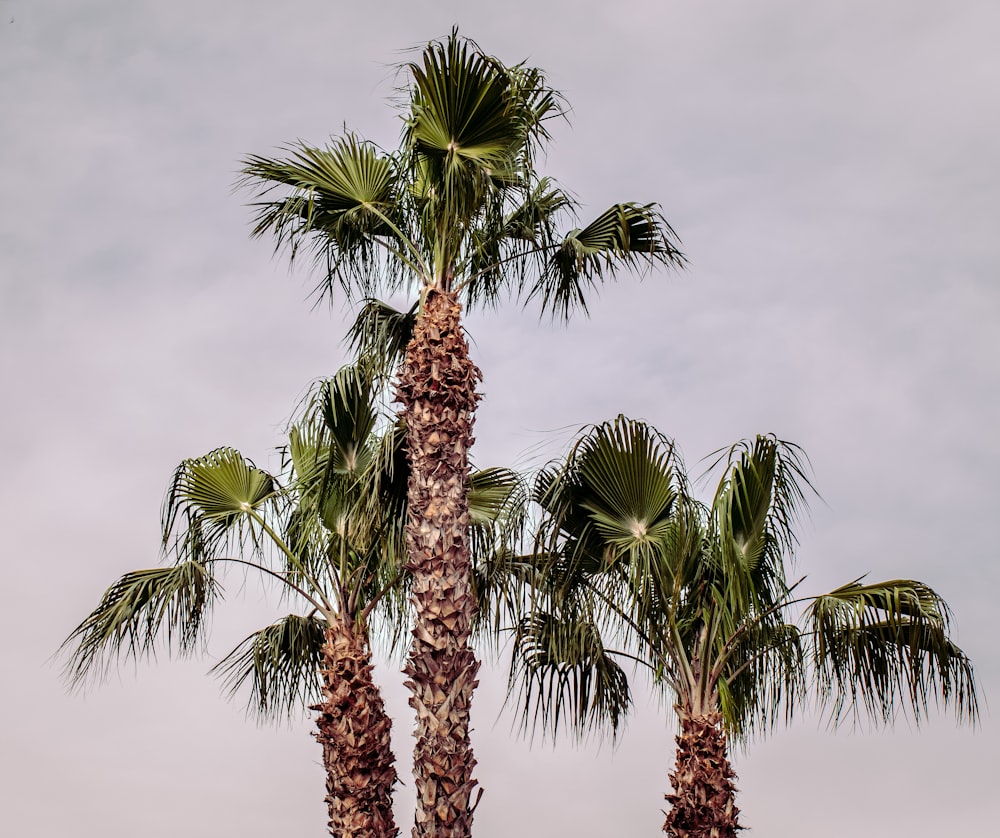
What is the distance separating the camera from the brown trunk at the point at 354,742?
38.7 feet

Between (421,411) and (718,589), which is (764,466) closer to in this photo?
(718,589)

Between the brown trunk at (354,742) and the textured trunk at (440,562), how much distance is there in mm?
2294

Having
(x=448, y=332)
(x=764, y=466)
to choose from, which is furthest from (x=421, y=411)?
(x=764, y=466)

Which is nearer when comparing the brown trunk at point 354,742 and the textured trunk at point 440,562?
the textured trunk at point 440,562

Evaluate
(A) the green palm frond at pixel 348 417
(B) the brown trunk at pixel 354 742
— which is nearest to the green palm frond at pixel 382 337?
(A) the green palm frond at pixel 348 417

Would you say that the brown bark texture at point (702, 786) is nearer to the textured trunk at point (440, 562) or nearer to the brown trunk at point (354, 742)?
the textured trunk at point (440, 562)

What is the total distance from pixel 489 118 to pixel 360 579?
4.71 m

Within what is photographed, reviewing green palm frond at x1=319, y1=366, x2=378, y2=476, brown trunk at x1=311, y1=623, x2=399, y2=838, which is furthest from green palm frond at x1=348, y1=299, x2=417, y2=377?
brown trunk at x1=311, y1=623, x2=399, y2=838

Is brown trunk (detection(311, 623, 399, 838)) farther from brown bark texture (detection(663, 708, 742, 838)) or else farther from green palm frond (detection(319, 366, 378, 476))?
brown bark texture (detection(663, 708, 742, 838))

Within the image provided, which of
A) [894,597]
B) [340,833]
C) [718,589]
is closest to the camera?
[894,597]

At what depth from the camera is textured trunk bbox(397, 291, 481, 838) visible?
9.63 metres

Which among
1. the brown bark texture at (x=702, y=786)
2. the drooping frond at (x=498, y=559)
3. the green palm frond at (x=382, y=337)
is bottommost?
the brown bark texture at (x=702, y=786)

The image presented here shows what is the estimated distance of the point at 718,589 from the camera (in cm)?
1077

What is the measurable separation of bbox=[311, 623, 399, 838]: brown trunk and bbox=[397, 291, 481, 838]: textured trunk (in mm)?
2294
